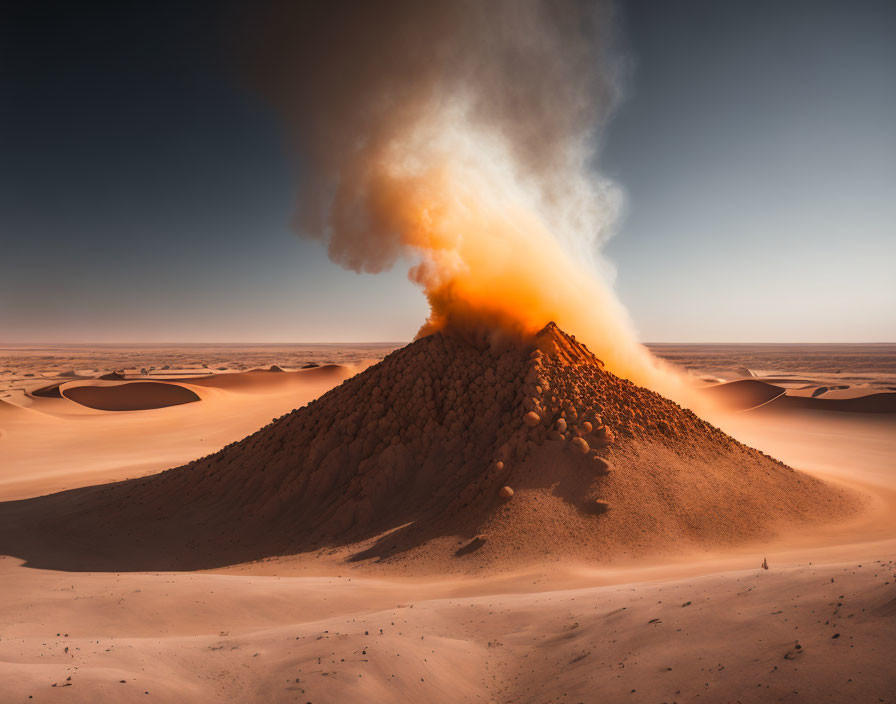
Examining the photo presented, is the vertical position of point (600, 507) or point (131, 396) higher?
point (600, 507)

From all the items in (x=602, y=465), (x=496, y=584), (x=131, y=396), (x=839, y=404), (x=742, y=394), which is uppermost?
(x=602, y=465)

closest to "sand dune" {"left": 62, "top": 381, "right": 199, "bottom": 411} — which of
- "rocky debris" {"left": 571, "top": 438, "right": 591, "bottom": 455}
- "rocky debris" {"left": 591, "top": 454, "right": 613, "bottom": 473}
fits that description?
"rocky debris" {"left": 571, "top": 438, "right": 591, "bottom": 455}

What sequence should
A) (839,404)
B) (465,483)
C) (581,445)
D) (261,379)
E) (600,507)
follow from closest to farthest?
(600,507)
(581,445)
(465,483)
(839,404)
(261,379)

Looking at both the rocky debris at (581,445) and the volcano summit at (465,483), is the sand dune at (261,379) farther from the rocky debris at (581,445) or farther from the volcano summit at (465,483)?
the rocky debris at (581,445)

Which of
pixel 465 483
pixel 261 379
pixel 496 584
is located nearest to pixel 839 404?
pixel 465 483

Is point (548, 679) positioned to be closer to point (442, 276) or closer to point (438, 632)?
point (438, 632)

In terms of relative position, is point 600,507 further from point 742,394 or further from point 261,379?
point 261,379

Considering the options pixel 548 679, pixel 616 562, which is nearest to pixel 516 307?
pixel 616 562
